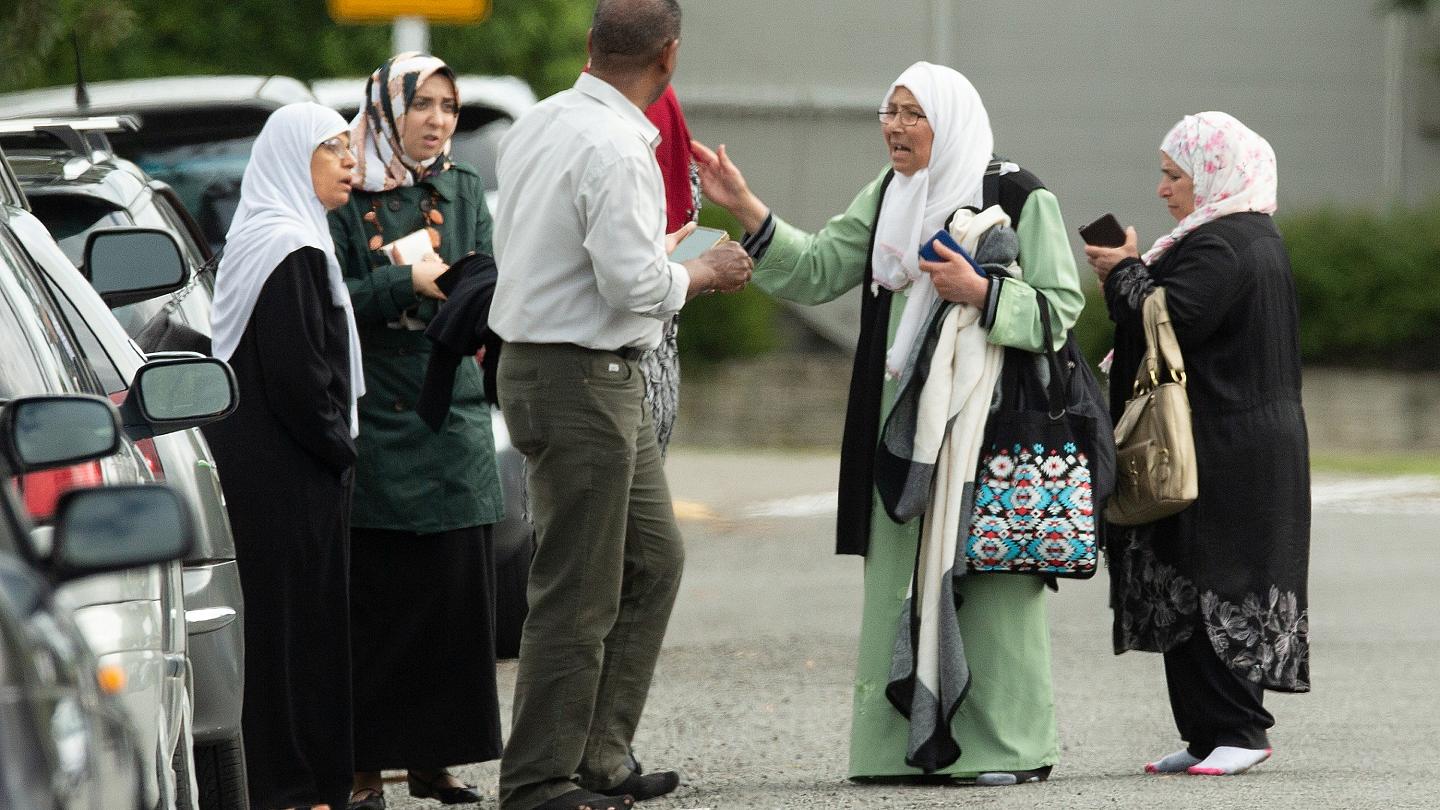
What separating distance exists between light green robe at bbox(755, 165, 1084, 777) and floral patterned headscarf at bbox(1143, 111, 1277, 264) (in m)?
0.47

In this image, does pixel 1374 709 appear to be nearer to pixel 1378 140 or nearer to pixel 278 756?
pixel 278 756

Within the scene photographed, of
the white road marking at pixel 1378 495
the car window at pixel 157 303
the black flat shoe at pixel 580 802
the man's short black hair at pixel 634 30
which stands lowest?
the white road marking at pixel 1378 495

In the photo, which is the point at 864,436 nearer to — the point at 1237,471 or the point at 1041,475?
the point at 1041,475

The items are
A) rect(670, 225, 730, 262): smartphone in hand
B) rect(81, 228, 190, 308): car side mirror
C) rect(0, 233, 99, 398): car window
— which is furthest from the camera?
rect(81, 228, 190, 308): car side mirror

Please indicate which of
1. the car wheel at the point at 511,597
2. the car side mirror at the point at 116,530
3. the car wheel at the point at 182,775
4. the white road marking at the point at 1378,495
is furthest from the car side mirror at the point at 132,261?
the white road marking at the point at 1378,495

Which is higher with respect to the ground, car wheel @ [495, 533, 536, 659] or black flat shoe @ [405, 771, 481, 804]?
car wheel @ [495, 533, 536, 659]

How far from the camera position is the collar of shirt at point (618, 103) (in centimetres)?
509

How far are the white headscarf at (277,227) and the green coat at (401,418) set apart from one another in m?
0.21

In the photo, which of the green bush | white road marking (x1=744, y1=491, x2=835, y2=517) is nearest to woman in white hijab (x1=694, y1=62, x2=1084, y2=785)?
white road marking (x1=744, y1=491, x2=835, y2=517)

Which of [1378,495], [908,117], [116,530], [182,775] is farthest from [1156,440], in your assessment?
[1378,495]

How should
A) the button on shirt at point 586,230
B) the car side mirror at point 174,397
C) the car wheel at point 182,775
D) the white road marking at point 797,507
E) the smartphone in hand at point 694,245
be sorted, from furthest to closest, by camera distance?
the white road marking at point 797,507 < the smartphone in hand at point 694,245 < the button on shirt at point 586,230 < the car side mirror at point 174,397 < the car wheel at point 182,775

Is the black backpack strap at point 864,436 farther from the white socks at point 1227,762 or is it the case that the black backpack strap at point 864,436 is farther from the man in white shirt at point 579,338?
the white socks at point 1227,762

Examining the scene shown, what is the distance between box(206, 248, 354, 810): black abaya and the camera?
524cm

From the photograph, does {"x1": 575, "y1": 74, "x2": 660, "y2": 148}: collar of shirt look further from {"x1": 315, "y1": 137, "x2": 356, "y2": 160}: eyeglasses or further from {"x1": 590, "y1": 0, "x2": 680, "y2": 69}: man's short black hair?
{"x1": 315, "y1": 137, "x2": 356, "y2": 160}: eyeglasses
